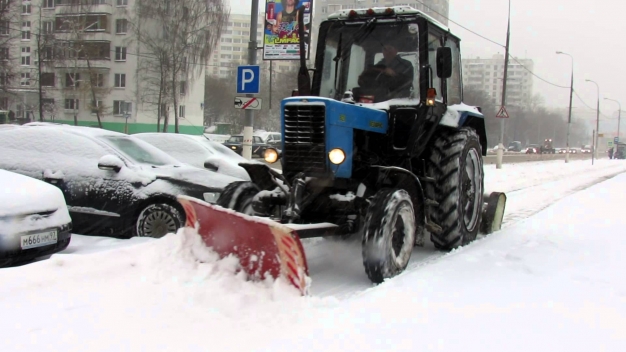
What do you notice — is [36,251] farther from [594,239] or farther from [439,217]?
[594,239]

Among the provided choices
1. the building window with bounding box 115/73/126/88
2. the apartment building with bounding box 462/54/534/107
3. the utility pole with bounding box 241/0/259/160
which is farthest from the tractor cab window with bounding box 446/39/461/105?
the apartment building with bounding box 462/54/534/107

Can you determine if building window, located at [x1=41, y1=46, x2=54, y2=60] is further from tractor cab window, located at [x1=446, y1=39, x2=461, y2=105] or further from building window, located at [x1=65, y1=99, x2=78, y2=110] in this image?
tractor cab window, located at [x1=446, y1=39, x2=461, y2=105]

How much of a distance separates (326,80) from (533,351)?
386cm

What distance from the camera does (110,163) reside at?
6.77 m

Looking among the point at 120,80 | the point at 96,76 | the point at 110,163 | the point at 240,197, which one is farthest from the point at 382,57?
the point at 120,80

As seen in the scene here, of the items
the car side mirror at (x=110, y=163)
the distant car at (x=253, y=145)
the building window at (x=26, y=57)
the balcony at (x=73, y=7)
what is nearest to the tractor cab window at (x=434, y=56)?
the car side mirror at (x=110, y=163)

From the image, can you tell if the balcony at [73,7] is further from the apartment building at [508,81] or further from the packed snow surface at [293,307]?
the apartment building at [508,81]

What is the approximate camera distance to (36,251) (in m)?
5.52

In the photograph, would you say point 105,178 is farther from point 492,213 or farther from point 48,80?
point 48,80

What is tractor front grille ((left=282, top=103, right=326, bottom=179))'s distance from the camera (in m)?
5.12

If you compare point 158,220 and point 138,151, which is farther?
point 138,151

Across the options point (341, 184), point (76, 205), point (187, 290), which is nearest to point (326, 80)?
point (341, 184)

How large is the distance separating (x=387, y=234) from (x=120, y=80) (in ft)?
153

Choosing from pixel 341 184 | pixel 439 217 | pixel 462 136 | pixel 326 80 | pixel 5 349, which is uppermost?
pixel 326 80
